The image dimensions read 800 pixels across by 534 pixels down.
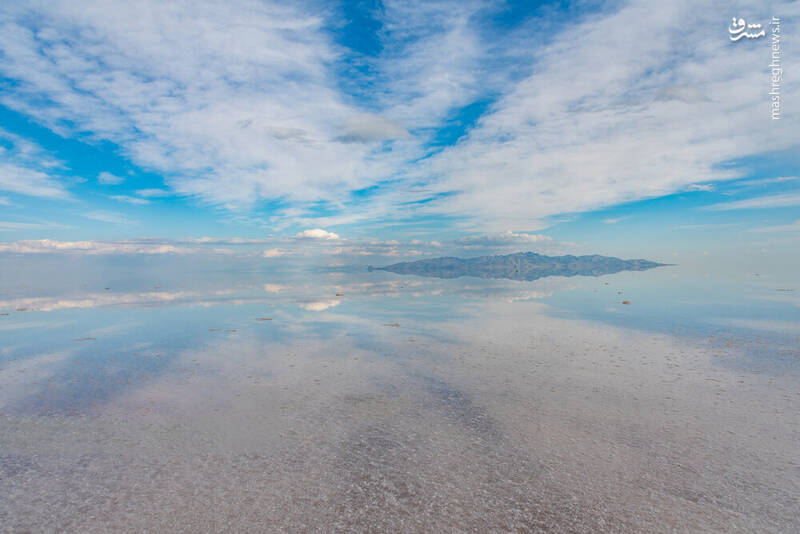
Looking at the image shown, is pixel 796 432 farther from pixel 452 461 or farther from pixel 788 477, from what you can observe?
pixel 452 461

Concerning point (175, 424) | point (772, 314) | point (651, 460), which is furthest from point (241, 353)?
point (772, 314)

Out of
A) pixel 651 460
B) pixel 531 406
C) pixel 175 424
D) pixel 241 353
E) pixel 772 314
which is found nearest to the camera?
pixel 651 460

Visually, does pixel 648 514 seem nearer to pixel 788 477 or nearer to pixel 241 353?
pixel 788 477

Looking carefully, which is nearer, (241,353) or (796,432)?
(796,432)

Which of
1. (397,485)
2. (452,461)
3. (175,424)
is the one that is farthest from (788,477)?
(175,424)

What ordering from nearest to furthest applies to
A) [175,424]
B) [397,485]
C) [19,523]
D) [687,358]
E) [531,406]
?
[19,523]
[397,485]
[175,424]
[531,406]
[687,358]

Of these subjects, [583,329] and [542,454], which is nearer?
[542,454]

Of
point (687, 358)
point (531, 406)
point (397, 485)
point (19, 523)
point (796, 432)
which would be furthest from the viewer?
point (687, 358)
